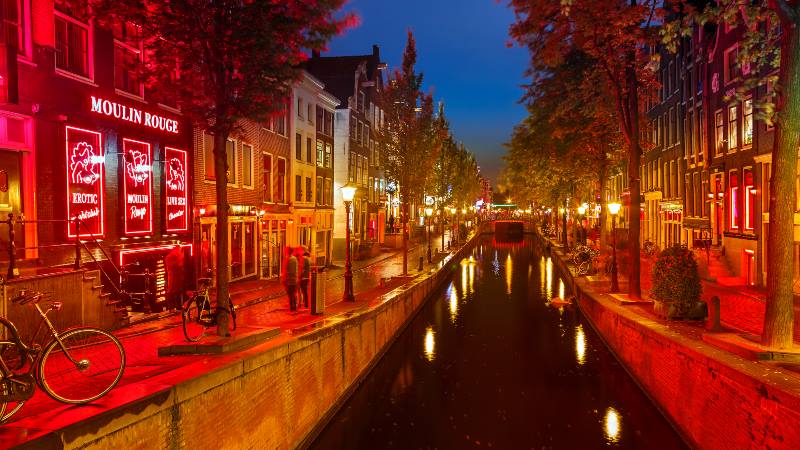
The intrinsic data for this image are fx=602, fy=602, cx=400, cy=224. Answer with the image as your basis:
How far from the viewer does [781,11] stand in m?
8.62

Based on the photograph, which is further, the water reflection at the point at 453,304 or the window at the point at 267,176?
the window at the point at 267,176

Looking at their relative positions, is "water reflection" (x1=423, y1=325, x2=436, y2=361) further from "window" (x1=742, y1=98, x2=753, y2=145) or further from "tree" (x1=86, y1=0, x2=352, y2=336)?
"window" (x1=742, y1=98, x2=753, y2=145)

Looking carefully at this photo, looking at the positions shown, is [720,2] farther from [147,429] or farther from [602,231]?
[602,231]

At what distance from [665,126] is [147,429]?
129 feet

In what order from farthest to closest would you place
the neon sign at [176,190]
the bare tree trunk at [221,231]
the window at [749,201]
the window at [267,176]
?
1. the window at [267,176]
2. the window at [749,201]
3. the neon sign at [176,190]
4. the bare tree trunk at [221,231]

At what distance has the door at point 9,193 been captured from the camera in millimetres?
11930

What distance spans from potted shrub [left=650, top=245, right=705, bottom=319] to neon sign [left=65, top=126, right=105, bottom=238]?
1310cm

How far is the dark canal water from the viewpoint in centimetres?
1093

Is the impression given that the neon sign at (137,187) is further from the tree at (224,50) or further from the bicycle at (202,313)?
the tree at (224,50)

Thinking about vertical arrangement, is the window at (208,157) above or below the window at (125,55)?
below

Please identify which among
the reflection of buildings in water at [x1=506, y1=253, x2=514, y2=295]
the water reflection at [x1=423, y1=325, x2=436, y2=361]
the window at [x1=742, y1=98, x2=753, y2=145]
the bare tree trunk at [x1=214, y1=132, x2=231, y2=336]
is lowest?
the water reflection at [x1=423, y1=325, x2=436, y2=361]

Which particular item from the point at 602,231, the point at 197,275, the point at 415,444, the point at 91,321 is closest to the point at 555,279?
the point at 602,231

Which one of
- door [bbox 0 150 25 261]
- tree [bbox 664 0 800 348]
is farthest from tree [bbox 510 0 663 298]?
door [bbox 0 150 25 261]

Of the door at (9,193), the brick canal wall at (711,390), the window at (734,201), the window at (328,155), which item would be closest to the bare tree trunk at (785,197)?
the brick canal wall at (711,390)
